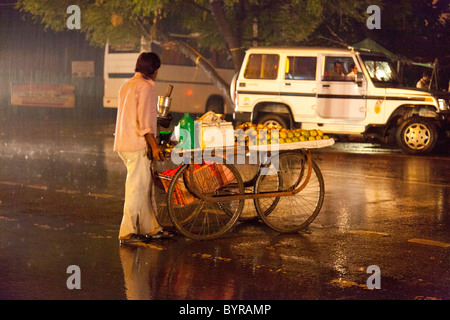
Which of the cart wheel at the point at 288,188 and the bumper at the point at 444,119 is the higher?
the bumper at the point at 444,119

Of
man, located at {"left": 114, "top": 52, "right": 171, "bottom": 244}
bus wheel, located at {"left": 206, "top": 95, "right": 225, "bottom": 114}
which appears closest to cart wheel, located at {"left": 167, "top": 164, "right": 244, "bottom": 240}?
man, located at {"left": 114, "top": 52, "right": 171, "bottom": 244}

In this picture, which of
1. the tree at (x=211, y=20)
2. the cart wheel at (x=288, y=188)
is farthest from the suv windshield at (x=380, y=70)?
the cart wheel at (x=288, y=188)

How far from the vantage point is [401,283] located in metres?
6.61

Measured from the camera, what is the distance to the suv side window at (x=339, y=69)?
17.5 meters

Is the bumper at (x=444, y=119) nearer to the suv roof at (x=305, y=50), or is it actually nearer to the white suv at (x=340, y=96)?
the white suv at (x=340, y=96)

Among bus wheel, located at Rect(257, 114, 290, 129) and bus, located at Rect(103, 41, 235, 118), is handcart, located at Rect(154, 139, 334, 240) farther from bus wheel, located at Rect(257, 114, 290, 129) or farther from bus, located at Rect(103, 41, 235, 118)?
bus, located at Rect(103, 41, 235, 118)

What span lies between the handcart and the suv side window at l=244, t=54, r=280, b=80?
29.7ft

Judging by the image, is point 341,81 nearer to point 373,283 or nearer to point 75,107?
point 373,283

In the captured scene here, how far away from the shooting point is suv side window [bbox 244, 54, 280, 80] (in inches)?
716

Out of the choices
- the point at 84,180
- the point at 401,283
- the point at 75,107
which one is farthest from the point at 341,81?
the point at 75,107

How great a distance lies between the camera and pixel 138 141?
792 cm

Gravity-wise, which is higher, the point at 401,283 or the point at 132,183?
the point at 132,183
